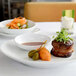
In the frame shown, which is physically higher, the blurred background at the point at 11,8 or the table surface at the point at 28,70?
the table surface at the point at 28,70

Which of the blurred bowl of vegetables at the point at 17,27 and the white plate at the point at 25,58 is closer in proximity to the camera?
the white plate at the point at 25,58

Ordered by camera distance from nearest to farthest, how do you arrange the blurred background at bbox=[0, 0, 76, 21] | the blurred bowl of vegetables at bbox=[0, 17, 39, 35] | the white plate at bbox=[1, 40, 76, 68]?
the white plate at bbox=[1, 40, 76, 68]
the blurred bowl of vegetables at bbox=[0, 17, 39, 35]
the blurred background at bbox=[0, 0, 76, 21]

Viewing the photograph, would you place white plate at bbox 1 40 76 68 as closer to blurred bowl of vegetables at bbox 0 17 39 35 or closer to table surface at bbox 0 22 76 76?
table surface at bbox 0 22 76 76

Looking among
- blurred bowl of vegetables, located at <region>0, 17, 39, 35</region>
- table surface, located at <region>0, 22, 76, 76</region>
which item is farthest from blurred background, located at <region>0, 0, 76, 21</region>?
table surface, located at <region>0, 22, 76, 76</region>

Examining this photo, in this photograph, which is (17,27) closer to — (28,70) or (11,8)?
(28,70)

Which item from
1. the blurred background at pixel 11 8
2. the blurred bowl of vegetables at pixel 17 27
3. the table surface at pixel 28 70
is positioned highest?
the blurred bowl of vegetables at pixel 17 27

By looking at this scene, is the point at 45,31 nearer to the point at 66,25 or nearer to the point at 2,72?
the point at 66,25

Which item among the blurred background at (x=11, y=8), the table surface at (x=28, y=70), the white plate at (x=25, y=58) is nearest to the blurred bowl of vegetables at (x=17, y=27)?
the white plate at (x=25, y=58)

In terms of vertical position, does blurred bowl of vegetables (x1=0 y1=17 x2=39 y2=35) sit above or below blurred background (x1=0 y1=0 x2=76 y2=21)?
above

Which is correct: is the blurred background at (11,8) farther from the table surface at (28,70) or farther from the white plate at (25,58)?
the table surface at (28,70)
